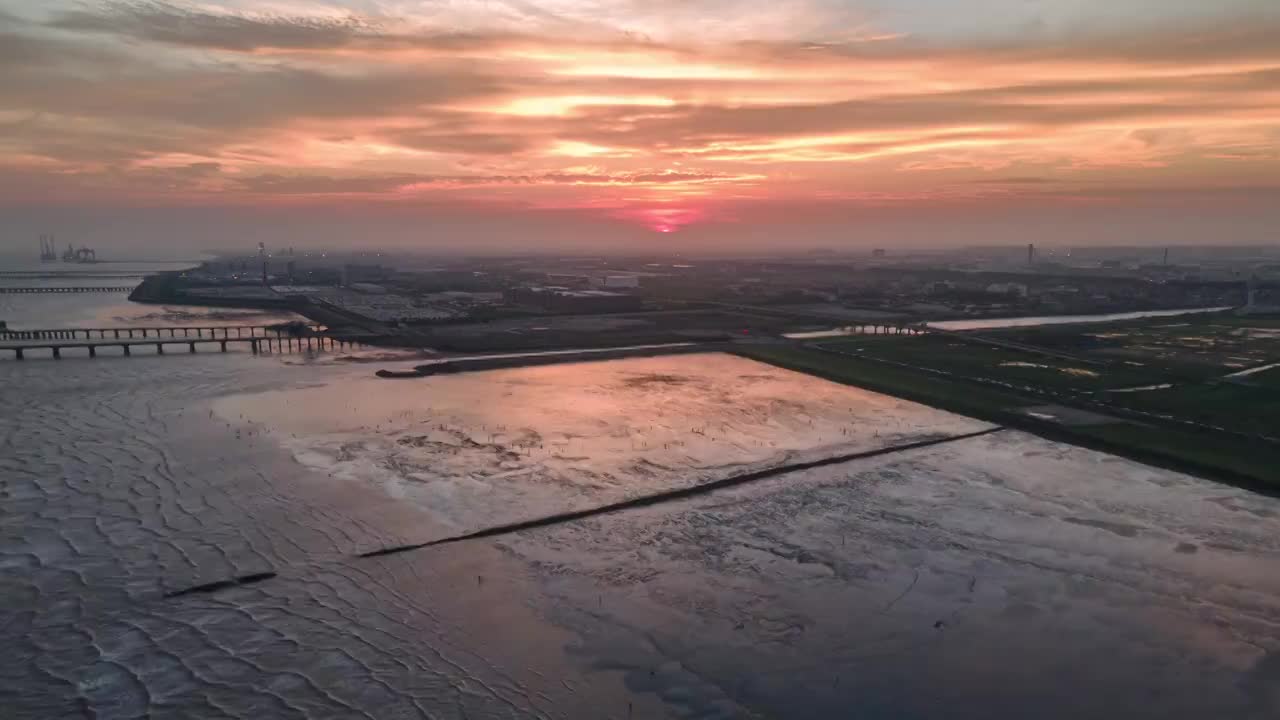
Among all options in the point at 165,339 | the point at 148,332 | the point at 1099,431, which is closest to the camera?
the point at 1099,431

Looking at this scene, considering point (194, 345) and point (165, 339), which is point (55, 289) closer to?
point (165, 339)

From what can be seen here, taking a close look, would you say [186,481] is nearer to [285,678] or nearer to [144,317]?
[285,678]

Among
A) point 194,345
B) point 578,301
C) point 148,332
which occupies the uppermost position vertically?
point 578,301

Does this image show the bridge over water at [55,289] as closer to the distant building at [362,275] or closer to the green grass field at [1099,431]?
the distant building at [362,275]

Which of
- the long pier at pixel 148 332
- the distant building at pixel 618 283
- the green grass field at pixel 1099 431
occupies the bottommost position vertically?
the green grass field at pixel 1099 431

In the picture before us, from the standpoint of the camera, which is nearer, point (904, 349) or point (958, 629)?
point (958, 629)

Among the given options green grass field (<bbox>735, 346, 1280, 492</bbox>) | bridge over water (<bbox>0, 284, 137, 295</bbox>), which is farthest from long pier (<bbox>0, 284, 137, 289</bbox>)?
green grass field (<bbox>735, 346, 1280, 492</bbox>)

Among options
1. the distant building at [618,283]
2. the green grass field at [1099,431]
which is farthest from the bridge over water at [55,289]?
the green grass field at [1099,431]

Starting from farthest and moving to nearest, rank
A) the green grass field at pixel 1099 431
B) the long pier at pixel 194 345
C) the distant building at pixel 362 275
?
the distant building at pixel 362 275, the long pier at pixel 194 345, the green grass field at pixel 1099 431

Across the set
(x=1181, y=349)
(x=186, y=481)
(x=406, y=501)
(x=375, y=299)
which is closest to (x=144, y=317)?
(x=375, y=299)

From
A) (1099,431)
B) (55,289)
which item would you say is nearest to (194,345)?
(1099,431)

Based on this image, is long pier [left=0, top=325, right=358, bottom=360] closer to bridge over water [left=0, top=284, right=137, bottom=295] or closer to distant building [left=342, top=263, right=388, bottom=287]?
distant building [left=342, top=263, right=388, bottom=287]
